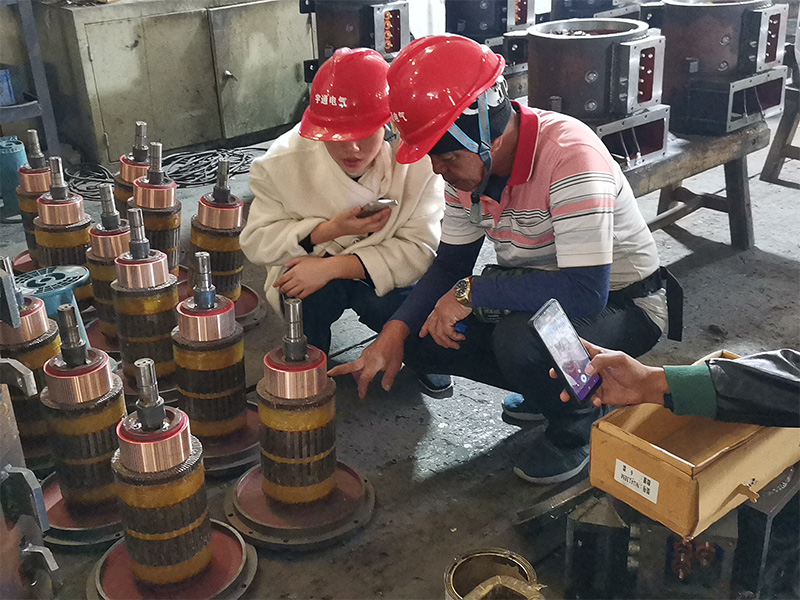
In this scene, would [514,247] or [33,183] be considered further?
[33,183]

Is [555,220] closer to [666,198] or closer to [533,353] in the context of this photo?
[533,353]

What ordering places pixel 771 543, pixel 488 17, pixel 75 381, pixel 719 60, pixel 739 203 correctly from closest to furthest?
pixel 771 543, pixel 75 381, pixel 719 60, pixel 739 203, pixel 488 17

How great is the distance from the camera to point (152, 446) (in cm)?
152

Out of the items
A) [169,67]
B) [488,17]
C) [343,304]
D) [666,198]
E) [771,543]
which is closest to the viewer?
[771,543]

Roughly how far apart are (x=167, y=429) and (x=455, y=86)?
0.86m

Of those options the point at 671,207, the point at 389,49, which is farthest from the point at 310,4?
the point at 671,207

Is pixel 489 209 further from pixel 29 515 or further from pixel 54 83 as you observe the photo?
pixel 54 83

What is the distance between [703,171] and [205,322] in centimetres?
191

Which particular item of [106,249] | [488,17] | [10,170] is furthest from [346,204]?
[488,17]

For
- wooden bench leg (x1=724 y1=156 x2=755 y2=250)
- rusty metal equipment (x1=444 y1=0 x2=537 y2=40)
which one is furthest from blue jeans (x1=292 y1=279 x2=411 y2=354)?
rusty metal equipment (x1=444 y1=0 x2=537 y2=40)

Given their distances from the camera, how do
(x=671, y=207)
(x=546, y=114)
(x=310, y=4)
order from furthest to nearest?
1. (x=310, y=4)
2. (x=671, y=207)
3. (x=546, y=114)

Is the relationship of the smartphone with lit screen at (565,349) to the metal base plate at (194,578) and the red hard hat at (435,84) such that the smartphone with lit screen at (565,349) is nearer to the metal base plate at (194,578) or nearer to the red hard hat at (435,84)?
the red hard hat at (435,84)

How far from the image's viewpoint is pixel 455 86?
163 centimetres

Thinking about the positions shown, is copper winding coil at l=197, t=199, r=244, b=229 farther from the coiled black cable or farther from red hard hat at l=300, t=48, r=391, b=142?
the coiled black cable
